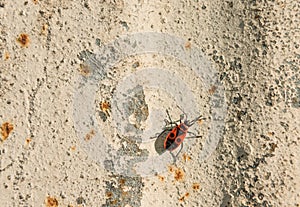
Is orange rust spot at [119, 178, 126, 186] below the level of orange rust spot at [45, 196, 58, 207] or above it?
above

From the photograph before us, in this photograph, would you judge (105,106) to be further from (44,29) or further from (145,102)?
(44,29)

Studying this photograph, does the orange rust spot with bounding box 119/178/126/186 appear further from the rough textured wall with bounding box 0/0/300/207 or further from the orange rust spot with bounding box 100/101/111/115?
the orange rust spot with bounding box 100/101/111/115

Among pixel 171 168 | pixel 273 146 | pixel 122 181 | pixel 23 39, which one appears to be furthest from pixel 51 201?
pixel 273 146

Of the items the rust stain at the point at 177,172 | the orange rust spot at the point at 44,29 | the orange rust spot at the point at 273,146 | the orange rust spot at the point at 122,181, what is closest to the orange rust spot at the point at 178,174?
the rust stain at the point at 177,172

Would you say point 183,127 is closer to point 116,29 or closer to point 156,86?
point 156,86

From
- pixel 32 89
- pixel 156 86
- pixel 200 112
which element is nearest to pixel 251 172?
pixel 200 112

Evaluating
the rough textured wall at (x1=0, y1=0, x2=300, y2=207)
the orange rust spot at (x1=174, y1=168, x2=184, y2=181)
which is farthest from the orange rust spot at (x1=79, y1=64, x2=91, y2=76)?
the orange rust spot at (x1=174, y1=168, x2=184, y2=181)
